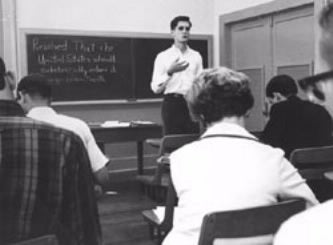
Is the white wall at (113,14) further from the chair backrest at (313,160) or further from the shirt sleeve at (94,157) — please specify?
the chair backrest at (313,160)

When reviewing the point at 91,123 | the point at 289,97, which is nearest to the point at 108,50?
the point at 91,123

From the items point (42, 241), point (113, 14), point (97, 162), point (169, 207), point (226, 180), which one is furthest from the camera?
point (113, 14)

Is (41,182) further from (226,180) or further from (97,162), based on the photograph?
(97,162)

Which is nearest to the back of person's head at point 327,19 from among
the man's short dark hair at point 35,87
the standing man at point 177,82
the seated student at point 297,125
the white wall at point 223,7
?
the man's short dark hair at point 35,87

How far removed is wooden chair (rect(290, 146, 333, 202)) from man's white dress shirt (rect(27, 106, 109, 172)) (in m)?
1.07

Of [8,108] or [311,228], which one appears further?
[8,108]

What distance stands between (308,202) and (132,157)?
188 inches

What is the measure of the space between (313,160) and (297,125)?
0.43m

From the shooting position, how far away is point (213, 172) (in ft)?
4.97

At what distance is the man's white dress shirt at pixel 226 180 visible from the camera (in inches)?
59.1

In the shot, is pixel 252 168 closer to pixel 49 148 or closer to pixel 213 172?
pixel 213 172

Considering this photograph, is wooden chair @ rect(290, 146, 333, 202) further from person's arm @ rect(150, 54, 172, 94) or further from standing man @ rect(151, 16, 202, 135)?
person's arm @ rect(150, 54, 172, 94)

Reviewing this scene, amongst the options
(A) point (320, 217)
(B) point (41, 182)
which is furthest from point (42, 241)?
(A) point (320, 217)

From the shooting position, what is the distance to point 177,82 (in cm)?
487
